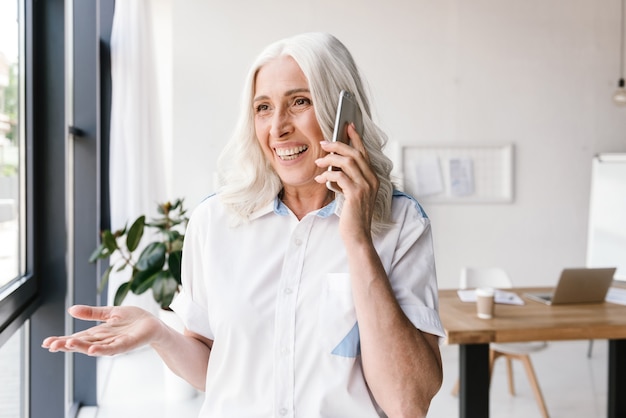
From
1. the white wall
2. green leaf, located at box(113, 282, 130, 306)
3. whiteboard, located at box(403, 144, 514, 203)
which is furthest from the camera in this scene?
whiteboard, located at box(403, 144, 514, 203)

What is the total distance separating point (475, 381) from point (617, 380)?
32.6 inches

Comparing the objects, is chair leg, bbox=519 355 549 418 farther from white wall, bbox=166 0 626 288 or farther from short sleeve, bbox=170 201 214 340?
short sleeve, bbox=170 201 214 340

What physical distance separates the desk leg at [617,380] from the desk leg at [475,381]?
76 cm

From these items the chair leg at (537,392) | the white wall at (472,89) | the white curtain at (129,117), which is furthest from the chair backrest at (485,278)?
the white curtain at (129,117)

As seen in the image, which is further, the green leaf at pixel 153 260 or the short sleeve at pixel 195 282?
the green leaf at pixel 153 260

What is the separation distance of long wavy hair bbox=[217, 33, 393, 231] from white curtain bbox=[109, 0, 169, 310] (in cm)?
261

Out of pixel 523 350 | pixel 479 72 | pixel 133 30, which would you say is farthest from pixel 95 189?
pixel 479 72

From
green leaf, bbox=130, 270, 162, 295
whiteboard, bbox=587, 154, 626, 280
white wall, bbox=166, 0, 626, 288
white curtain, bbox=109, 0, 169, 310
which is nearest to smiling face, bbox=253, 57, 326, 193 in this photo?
green leaf, bbox=130, 270, 162, 295

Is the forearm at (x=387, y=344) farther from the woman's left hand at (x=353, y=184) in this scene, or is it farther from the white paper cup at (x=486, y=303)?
the white paper cup at (x=486, y=303)

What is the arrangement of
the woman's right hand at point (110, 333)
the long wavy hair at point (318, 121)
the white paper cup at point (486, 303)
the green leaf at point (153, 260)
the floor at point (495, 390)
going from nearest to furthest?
1. the woman's right hand at point (110, 333)
2. the long wavy hair at point (318, 121)
3. the white paper cup at point (486, 303)
4. the green leaf at point (153, 260)
5. the floor at point (495, 390)

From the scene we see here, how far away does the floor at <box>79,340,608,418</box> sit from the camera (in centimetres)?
314

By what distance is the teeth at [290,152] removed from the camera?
1145mm

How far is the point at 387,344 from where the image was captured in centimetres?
101

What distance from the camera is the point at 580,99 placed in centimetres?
466
